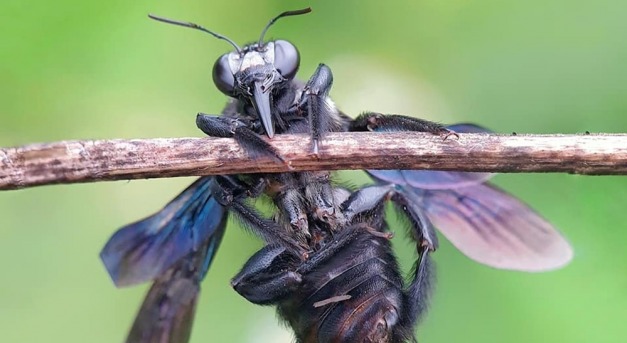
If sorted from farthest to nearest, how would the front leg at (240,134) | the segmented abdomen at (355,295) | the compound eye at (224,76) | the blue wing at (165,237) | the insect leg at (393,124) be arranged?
the blue wing at (165,237)
the compound eye at (224,76)
the segmented abdomen at (355,295)
the insect leg at (393,124)
the front leg at (240,134)

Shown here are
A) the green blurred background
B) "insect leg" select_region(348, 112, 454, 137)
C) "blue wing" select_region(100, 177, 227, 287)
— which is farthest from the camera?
the green blurred background

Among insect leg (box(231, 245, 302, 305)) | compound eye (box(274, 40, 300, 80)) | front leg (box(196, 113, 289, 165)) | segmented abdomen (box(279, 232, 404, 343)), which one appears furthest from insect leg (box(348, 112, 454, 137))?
insect leg (box(231, 245, 302, 305))

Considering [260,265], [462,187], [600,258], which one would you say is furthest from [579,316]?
[260,265]

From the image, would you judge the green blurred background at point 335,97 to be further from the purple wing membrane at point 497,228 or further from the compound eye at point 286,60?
the compound eye at point 286,60

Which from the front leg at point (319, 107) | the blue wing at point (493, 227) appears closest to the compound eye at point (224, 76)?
the front leg at point (319, 107)

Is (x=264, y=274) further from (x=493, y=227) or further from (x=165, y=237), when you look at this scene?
(x=493, y=227)

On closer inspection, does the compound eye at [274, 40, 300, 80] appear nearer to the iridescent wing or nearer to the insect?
the insect

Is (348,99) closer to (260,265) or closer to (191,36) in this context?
(191,36)
